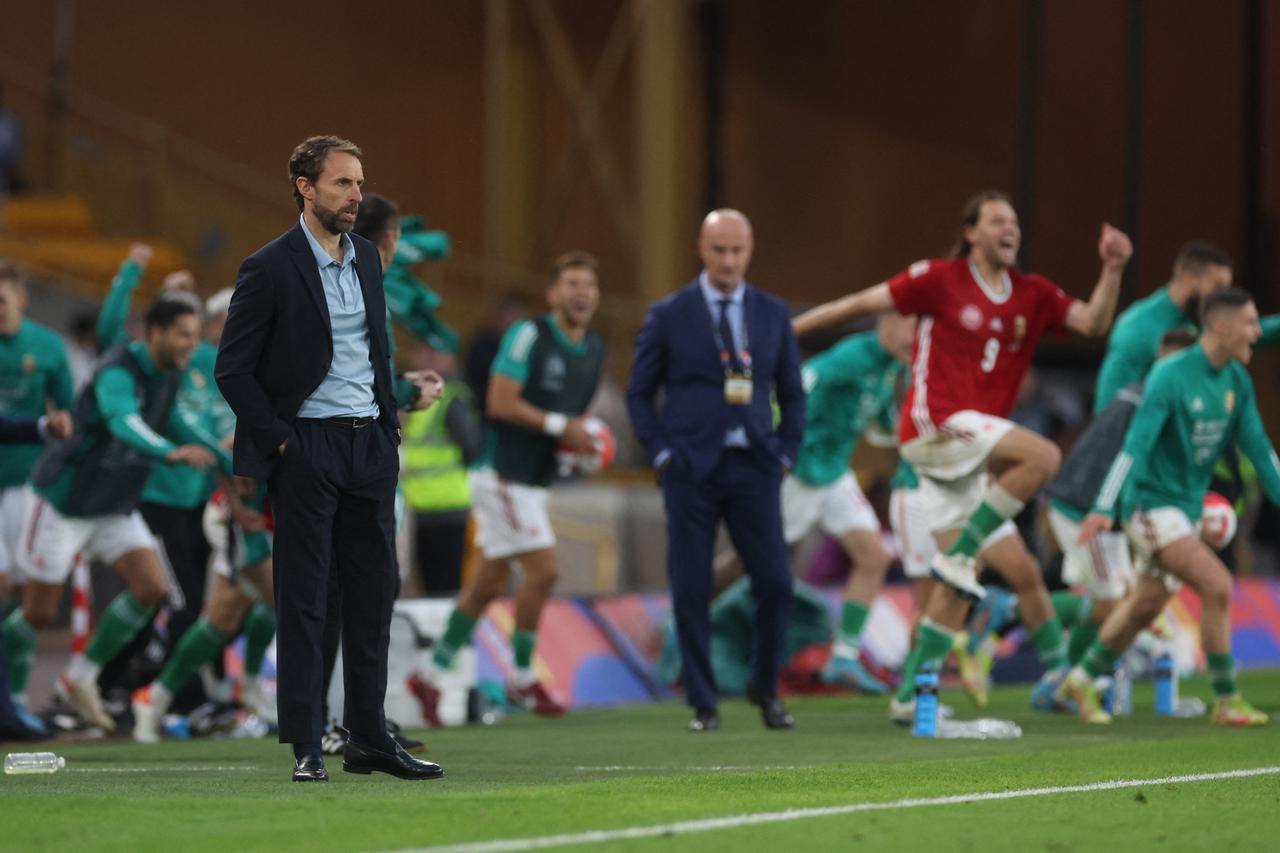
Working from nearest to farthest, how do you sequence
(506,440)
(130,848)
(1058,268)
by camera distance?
(130,848)
(506,440)
(1058,268)

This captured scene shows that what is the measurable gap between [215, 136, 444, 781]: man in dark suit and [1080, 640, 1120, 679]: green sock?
15.4 ft

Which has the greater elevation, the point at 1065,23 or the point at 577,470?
the point at 1065,23

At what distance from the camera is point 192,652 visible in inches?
423

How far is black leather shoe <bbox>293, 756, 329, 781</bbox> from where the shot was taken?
7.30 metres

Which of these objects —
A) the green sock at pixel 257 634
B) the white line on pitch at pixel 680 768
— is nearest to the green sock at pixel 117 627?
the green sock at pixel 257 634

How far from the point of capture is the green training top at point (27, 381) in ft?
37.8

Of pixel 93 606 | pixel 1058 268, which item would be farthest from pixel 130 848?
pixel 1058 268

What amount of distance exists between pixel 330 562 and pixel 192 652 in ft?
11.6

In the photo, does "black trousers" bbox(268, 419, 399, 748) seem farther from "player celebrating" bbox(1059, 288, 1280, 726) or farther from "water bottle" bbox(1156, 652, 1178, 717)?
"water bottle" bbox(1156, 652, 1178, 717)

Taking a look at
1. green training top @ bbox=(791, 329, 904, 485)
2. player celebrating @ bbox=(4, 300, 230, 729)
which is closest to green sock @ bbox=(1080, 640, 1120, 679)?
green training top @ bbox=(791, 329, 904, 485)

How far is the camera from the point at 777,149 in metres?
23.4

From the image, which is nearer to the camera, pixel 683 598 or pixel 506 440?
pixel 683 598

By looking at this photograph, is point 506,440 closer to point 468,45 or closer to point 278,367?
point 278,367

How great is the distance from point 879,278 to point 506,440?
37.5ft
